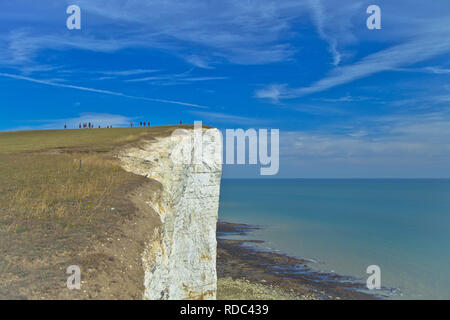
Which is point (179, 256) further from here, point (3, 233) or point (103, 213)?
point (3, 233)

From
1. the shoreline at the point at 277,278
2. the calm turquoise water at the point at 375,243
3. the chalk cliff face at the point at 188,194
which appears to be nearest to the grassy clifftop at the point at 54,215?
the chalk cliff face at the point at 188,194

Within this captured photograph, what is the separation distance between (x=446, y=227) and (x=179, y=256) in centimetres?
7330

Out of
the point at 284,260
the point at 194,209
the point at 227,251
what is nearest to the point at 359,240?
the point at 284,260

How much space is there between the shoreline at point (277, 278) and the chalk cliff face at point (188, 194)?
830cm

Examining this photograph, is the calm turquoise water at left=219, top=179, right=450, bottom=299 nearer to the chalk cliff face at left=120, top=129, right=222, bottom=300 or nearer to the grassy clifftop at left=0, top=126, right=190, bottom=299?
the chalk cliff face at left=120, top=129, right=222, bottom=300

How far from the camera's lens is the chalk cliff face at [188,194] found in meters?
18.5

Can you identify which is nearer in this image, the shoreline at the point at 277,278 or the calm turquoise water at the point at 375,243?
the shoreline at the point at 277,278

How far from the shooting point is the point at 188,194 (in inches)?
835

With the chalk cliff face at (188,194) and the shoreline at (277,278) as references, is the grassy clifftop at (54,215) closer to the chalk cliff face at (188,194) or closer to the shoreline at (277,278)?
the chalk cliff face at (188,194)
